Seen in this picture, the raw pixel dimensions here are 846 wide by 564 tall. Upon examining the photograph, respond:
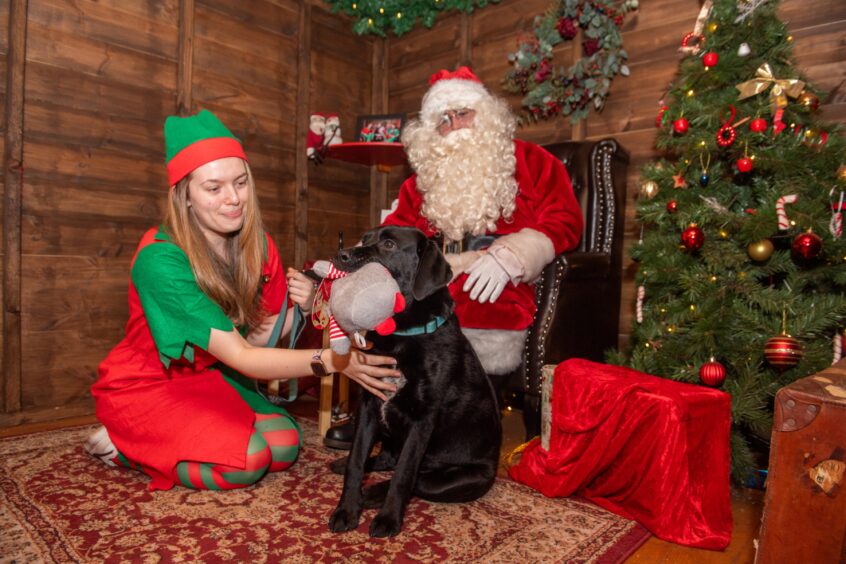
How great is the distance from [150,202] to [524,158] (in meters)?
2.11

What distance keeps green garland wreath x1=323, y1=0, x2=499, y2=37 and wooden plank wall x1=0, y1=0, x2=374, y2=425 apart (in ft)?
1.69

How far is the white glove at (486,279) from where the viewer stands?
6.98 ft

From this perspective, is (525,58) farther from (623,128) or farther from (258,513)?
(258,513)

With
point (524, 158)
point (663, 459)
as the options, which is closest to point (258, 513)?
Result: point (663, 459)

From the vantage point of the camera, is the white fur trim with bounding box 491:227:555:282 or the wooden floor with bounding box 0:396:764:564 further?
the white fur trim with bounding box 491:227:555:282

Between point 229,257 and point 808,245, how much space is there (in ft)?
6.37

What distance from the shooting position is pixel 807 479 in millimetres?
1013

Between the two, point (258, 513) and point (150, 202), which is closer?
point (258, 513)

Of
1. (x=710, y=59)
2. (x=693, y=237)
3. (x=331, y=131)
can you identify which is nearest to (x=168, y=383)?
(x=693, y=237)

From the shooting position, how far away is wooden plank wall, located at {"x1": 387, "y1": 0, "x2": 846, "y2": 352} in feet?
8.30

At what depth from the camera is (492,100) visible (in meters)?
2.68

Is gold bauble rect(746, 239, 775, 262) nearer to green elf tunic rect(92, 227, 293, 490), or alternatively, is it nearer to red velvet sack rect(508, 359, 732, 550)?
red velvet sack rect(508, 359, 732, 550)

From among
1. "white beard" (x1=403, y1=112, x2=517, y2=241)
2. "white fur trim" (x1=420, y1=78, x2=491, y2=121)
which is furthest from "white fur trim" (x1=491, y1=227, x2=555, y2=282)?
"white fur trim" (x1=420, y1=78, x2=491, y2=121)

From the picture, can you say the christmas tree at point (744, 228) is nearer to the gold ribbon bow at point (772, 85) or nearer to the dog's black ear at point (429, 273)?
the gold ribbon bow at point (772, 85)
